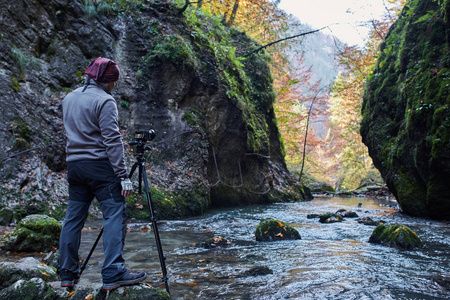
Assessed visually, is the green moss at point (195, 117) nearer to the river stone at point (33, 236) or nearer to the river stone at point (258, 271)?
the river stone at point (33, 236)

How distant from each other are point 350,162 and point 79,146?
86.2ft

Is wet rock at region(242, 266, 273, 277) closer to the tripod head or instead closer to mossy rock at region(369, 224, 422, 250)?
the tripod head

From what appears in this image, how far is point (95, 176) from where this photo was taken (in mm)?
2643

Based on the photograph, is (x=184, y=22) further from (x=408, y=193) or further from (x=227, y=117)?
(x=408, y=193)

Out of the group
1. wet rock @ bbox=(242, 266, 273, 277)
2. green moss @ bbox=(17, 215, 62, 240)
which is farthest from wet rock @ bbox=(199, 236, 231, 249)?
green moss @ bbox=(17, 215, 62, 240)

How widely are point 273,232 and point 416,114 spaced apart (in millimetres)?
5806

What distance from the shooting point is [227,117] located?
12234mm

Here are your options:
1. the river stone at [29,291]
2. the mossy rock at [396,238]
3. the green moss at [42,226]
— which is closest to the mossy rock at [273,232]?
the mossy rock at [396,238]

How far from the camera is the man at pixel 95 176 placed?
2.60 metres

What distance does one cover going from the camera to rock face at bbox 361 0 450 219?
320 inches

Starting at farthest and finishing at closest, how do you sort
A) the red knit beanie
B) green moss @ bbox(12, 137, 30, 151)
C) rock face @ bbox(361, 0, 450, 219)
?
1. rock face @ bbox(361, 0, 450, 219)
2. green moss @ bbox(12, 137, 30, 151)
3. the red knit beanie

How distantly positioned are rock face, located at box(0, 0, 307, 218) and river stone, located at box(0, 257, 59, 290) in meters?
3.65

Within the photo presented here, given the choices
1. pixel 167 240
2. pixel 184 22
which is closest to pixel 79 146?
pixel 167 240

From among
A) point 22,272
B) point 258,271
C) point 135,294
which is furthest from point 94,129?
point 258,271
